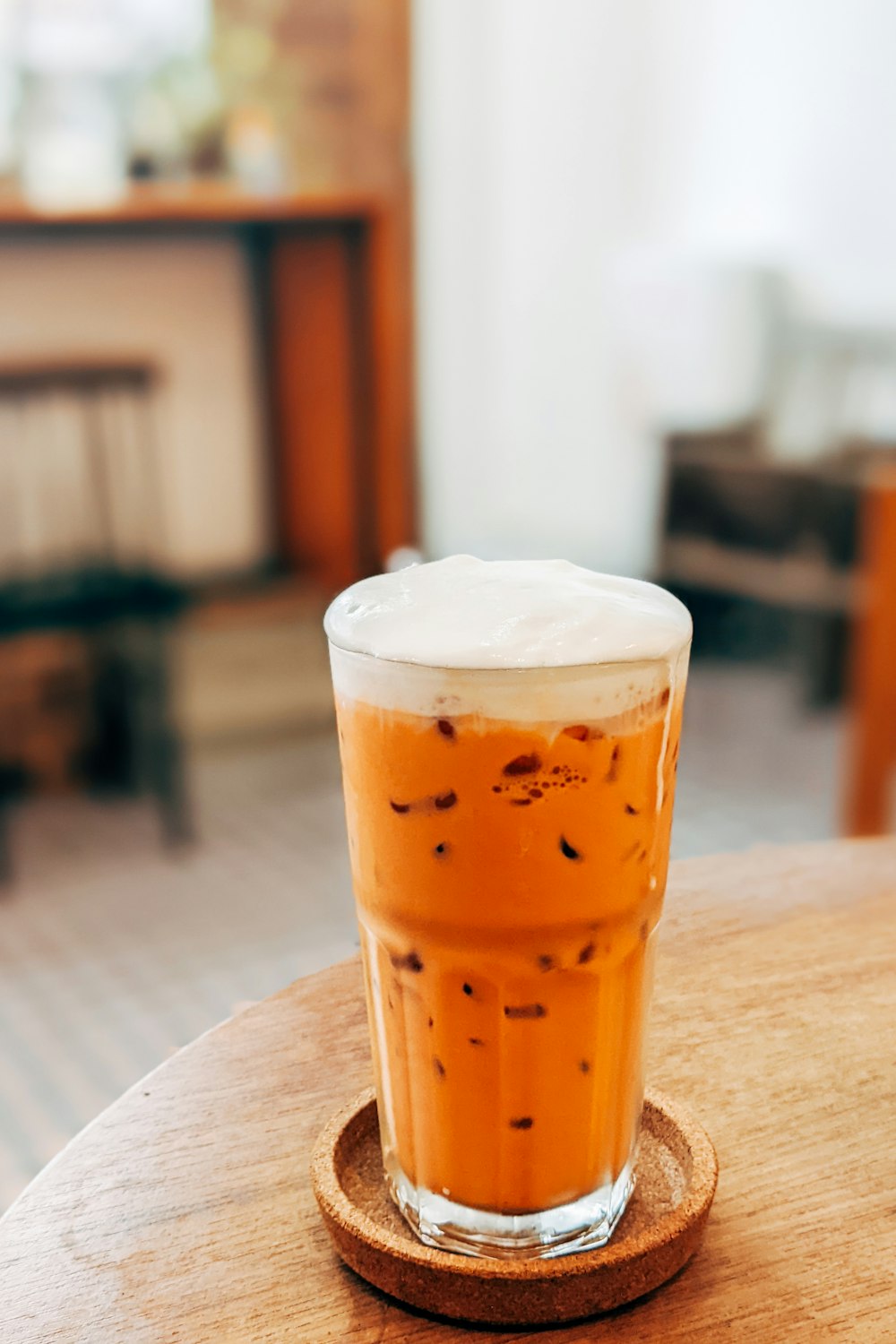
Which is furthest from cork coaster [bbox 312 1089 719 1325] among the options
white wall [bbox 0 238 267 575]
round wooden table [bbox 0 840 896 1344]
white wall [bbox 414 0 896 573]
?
white wall [bbox 414 0 896 573]

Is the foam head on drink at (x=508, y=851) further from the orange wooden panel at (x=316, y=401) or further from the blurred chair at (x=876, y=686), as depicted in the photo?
the orange wooden panel at (x=316, y=401)

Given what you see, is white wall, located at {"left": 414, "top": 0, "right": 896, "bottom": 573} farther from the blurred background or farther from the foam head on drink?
the foam head on drink

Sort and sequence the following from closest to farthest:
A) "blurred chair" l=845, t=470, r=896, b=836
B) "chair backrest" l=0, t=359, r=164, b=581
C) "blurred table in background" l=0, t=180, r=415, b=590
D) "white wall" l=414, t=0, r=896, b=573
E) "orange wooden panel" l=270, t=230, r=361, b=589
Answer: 1. "blurred chair" l=845, t=470, r=896, b=836
2. "chair backrest" l=0, t=359, r=164, b=581
3. "blurred table in background" l=0, t=180, r=415, b=590
4. "orange wooden panel" l=270, t=230, r=361, b=589
5. "white wall" l=414, t=0, r=896, b=573

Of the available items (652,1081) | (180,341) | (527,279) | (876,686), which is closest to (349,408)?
(180,341)

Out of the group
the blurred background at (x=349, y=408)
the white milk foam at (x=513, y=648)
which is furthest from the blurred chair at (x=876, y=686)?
A: the white milk foam at (x=513, y=648)

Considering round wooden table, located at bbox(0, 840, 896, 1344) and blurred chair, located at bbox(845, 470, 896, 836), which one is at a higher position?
round wooden table, located at bbox(0, 840, 896, 1344)

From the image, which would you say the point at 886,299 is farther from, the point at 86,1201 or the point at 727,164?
the point at 86,1201

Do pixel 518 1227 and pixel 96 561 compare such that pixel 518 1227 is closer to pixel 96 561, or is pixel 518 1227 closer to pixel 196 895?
pixel 196 895
